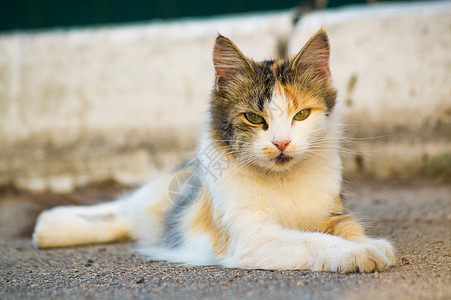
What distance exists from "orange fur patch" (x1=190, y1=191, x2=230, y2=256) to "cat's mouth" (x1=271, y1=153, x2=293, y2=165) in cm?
42

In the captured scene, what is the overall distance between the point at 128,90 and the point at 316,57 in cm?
262

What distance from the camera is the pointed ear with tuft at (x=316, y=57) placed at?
7.55 ft

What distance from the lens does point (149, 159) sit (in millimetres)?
4527

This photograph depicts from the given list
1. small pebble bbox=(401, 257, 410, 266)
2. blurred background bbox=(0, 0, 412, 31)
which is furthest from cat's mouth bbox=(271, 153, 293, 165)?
blurred background bbox=(0, 0, 412, 31)

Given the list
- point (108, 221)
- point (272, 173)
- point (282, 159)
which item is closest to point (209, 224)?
point (272, 173)

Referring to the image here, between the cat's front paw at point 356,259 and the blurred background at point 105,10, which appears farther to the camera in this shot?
the blurred background at point 105,10

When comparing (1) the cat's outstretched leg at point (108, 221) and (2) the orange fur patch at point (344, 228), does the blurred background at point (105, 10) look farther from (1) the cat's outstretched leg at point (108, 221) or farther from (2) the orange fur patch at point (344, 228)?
(2) the orange fur patch at point (344, 228)

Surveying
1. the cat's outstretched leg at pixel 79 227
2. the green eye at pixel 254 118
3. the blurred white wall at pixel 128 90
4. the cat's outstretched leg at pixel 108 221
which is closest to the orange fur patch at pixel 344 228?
the green eye at pixel 254 118

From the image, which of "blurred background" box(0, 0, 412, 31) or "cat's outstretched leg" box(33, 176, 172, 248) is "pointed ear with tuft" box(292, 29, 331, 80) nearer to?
"cat's outstretched leg" box(33, 176, 172, 248)

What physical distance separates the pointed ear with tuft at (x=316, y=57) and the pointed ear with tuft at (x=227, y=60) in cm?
26

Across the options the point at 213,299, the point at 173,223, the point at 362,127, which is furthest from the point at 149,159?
the point at 213,299

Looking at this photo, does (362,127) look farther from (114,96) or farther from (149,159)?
(114,96)

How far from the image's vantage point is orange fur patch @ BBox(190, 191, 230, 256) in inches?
88.7

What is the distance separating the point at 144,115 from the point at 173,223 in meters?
1.93
